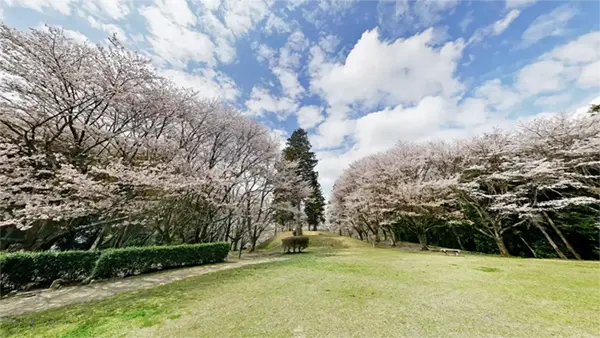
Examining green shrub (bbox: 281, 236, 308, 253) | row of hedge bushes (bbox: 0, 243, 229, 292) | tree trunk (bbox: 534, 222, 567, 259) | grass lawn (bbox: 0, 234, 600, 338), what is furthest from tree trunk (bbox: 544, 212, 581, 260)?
row of hedge bushes (bbox: 0, 243, 229, 292)

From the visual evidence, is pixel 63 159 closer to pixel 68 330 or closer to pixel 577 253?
pixel 68 330

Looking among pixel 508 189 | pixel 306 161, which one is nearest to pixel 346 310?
pixel 508 189

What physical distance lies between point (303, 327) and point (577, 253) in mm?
13666

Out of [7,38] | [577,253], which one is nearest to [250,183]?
[7,38]

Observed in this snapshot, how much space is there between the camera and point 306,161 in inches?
951

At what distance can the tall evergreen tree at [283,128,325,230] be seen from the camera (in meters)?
23.2

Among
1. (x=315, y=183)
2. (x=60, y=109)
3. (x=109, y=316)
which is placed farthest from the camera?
(x=315, y=183)

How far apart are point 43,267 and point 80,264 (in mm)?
736

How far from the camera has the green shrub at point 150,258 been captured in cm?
689

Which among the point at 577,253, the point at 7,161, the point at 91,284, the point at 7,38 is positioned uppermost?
the point at 7,38

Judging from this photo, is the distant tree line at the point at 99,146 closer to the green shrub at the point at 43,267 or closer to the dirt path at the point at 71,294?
the green shrub at the point at 43,267

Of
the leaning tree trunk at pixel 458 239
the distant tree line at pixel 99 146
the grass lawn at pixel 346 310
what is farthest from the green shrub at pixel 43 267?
the leaning tree trunk at pixel 458 239

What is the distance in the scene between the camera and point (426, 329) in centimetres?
305

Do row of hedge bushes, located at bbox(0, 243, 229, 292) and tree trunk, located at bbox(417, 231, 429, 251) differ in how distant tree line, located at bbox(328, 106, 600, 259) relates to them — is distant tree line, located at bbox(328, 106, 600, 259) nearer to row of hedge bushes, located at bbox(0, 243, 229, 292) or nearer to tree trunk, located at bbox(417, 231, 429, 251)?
tree trunk, located at bbox(417, 231, 429, 251)
